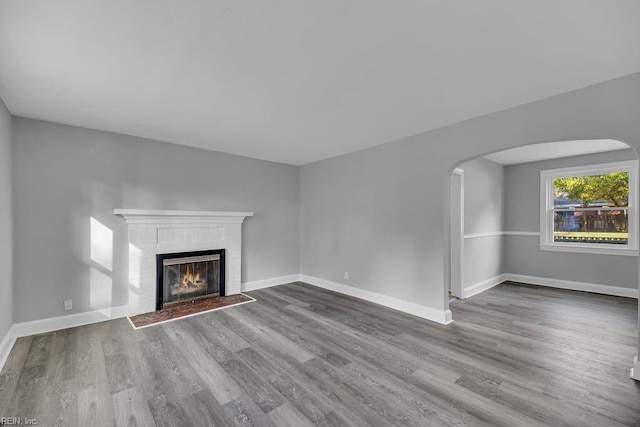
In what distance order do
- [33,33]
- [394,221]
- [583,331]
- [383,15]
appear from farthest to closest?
1. [394,221]
2. [583,331]
3. [33,33]
4. [383,15]

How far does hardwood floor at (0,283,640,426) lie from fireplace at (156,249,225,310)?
0.74 meters

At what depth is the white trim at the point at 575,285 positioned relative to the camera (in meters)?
4.69

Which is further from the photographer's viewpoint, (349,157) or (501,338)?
(349,157)

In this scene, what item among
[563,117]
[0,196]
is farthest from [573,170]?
[0,196]

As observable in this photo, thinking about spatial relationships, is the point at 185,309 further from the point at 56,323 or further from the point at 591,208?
the point at 591,208

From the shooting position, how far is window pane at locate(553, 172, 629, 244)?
192 inches

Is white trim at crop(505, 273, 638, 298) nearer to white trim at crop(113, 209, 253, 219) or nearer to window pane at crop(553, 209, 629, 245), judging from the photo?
window pane at crop(553, 209, 629, 245)

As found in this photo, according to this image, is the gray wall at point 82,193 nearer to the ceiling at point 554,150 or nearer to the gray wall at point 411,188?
the gray wall at point 411,188

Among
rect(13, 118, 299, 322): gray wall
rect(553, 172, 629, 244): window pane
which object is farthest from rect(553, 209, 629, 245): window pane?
rect(13, 118, 299, 322): gray wall

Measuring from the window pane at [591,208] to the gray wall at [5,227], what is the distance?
8387 millimetres

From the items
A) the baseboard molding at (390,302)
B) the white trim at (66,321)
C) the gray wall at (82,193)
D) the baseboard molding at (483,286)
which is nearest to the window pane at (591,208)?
the baseboard molding at (483,286)

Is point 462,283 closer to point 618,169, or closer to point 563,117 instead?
point 563,117

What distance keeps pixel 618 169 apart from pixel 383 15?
5.80 metres

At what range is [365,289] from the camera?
4.59 metres
